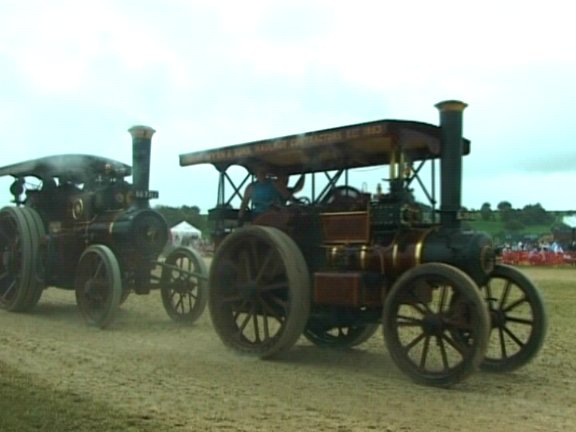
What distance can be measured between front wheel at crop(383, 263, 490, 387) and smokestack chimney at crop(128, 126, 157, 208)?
17.3ft

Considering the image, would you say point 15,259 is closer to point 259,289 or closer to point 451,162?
point 259,289

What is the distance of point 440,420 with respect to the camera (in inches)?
201

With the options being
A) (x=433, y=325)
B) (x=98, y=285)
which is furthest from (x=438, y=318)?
(x=98, y=285)

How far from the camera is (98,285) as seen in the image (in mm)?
10141

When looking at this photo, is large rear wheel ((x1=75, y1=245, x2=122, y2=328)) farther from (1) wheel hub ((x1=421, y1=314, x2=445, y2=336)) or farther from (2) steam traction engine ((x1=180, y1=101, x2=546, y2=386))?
(1) wheel hub ((x1=421, y1=314, x2=445, y2=336))

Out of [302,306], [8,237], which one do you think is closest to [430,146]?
[302,306]

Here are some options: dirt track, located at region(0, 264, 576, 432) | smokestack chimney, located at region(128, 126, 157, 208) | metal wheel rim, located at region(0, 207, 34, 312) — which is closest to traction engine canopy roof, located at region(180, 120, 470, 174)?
dirt track, located at region(0, 264, 576, 432)

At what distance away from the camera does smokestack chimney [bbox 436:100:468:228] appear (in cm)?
690

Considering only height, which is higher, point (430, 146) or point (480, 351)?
point (430, 146)

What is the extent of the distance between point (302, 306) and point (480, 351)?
1.75m

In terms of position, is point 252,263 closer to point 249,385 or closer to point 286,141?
point 286,141

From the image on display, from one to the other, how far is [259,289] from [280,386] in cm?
148

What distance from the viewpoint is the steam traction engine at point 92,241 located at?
408 inches

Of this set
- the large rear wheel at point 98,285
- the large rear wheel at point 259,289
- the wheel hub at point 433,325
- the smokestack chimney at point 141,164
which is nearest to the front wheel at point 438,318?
the wheel hub at point 433,325
